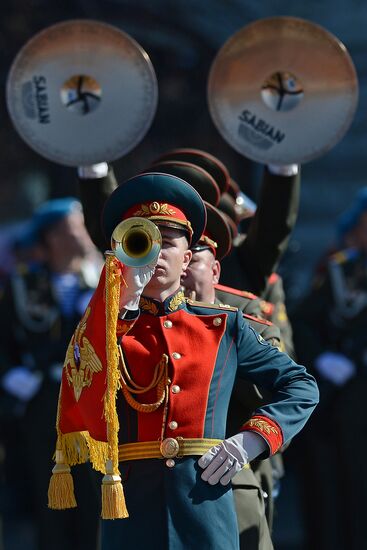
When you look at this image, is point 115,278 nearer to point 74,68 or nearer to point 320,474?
point 74,68

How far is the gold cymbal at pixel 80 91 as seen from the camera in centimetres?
585

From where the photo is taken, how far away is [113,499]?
14.4ft

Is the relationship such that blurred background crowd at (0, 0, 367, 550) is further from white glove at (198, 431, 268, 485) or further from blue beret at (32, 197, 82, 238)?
white glove at (198, 431, 268, 485)

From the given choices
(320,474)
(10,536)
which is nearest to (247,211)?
(320,474)

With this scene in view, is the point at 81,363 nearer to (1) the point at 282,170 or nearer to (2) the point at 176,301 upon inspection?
(2) the point at 176,301

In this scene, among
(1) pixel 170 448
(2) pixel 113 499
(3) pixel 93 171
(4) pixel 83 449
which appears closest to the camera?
(2) pixel 113 499

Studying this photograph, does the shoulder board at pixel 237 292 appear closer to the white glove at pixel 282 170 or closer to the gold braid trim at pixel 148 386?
the white glove at pixel 282 170

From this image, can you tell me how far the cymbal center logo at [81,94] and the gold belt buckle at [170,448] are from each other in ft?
5.87

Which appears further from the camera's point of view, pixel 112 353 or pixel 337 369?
pixel 337 369

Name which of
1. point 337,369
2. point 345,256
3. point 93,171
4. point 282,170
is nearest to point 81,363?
point 93,171

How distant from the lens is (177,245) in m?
4.62

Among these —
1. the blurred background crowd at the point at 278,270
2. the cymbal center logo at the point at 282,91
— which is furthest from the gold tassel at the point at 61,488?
the blurred background crowd at the point at 278,270

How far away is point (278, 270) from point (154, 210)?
448 cm

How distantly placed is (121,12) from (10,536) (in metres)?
3.44
